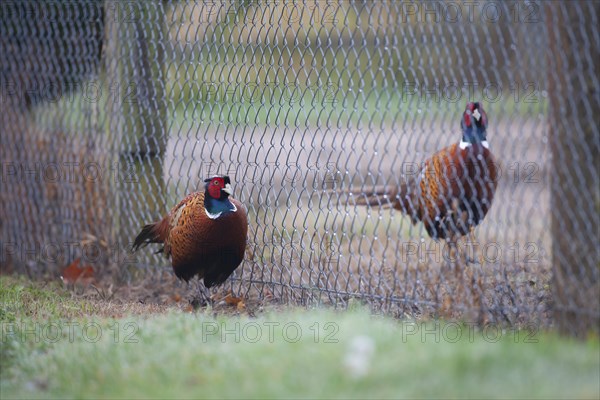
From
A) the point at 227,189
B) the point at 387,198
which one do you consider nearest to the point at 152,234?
the point at 227,189

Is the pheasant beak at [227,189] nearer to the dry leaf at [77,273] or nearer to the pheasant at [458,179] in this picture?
the pheasant at [458,179]

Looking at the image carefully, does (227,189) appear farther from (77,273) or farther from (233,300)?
(77,273)

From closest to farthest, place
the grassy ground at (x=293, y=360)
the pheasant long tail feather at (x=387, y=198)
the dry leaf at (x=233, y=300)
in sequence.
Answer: the grassy ground at (x=293, y=360), the dry leaf at (x=233, y=300), the pheasant long tail feather at (x=387, y=198)

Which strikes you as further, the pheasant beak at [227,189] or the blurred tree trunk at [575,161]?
the pheasant beak at [227,189]

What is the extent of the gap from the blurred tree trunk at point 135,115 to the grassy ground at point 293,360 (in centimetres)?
219

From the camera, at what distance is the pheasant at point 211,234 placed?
17.2 ft

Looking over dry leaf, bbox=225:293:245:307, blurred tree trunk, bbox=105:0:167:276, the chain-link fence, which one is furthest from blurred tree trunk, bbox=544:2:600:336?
blurred tree trunk, bbox=105:0:167:276

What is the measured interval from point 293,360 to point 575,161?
148 cm

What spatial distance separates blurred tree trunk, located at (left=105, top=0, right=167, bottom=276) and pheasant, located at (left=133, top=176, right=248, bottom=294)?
831mm

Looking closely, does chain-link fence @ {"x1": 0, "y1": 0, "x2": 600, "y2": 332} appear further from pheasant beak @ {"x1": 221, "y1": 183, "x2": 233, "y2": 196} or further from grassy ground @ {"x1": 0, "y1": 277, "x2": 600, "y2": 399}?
grassy ground @ {"x1": 0, "y1": 277, "x2": 600, "y2": 399}

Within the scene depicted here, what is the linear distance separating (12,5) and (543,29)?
15.6 ft

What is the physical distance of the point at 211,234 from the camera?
17.3 ft

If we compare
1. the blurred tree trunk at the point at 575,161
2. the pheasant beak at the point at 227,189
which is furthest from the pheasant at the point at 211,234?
the blurred tree trunk at the point at 575,161

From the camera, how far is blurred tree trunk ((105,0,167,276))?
620cm
